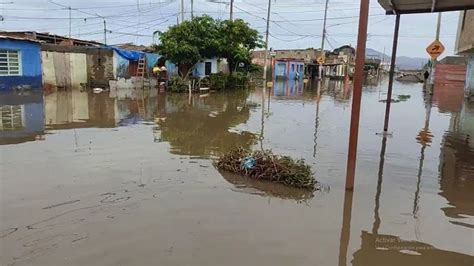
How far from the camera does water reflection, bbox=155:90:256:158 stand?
32.0ft

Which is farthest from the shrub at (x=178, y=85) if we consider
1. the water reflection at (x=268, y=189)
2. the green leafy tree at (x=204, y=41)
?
the water reflection at (x=268, y=189)

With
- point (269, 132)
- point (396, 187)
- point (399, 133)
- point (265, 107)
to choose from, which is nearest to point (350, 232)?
point (396, 187)

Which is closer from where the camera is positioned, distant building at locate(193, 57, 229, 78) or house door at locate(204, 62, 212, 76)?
distant building at locate(193, 57, 229, 78)

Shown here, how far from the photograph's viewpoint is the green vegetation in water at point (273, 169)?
6.59m

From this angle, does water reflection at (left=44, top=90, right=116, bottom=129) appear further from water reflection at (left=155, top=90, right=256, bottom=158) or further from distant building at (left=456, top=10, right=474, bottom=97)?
distant building at (left=456, top=10, right=474, bottom=97)

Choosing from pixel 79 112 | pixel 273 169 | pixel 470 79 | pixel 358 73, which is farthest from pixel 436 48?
pixel 273 169

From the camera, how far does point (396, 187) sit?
22.3 ft

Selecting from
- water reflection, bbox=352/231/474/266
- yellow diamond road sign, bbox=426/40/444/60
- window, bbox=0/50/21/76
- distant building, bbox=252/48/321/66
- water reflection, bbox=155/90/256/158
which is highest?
distant building, bbox=252/48/321/66

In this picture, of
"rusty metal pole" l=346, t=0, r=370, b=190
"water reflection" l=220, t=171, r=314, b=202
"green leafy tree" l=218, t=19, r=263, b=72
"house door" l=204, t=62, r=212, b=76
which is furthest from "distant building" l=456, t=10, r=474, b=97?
"house door" l=204, t=62, r=212, b=76

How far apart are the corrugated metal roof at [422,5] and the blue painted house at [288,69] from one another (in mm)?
40627

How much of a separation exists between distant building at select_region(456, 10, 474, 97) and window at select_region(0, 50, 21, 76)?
76.0 feet

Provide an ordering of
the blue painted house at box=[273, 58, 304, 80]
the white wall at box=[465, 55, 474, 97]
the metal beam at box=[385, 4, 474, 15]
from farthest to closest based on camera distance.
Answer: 1. the blue painted house at box=[273, 58, 304, 80]
2. the white wall at box=[465, 55, 474, 97]
3. the metal beam at box=[385, 4, 474, 15]

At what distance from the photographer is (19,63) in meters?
22.8

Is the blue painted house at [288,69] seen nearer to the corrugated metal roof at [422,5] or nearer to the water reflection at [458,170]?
the water reflection at [458,170]
